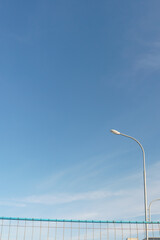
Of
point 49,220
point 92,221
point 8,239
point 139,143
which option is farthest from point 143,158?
point 8,239

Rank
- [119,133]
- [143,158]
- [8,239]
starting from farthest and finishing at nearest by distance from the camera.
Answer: [119,133], [143,158], [8,239]

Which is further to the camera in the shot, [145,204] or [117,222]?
[145,204]

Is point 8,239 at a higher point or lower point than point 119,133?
lower

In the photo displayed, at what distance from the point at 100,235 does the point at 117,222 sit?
40.2 inches

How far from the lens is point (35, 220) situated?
14.2 meters

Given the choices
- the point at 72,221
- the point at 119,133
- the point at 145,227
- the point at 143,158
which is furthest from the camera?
the point at 119,133

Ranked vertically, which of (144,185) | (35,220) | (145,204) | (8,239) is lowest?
(8,239)

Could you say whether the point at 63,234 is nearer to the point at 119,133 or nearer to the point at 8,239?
the point at 8,239

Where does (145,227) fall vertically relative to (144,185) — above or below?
below

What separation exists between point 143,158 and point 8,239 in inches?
419

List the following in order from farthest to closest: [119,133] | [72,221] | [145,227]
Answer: [119,133]
[145,227]
[72,221]

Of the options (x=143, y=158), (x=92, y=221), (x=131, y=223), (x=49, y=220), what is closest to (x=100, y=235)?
(x=92, y=221)

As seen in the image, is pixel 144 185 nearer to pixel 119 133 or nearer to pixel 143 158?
pixel 143 158

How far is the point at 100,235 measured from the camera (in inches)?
561
